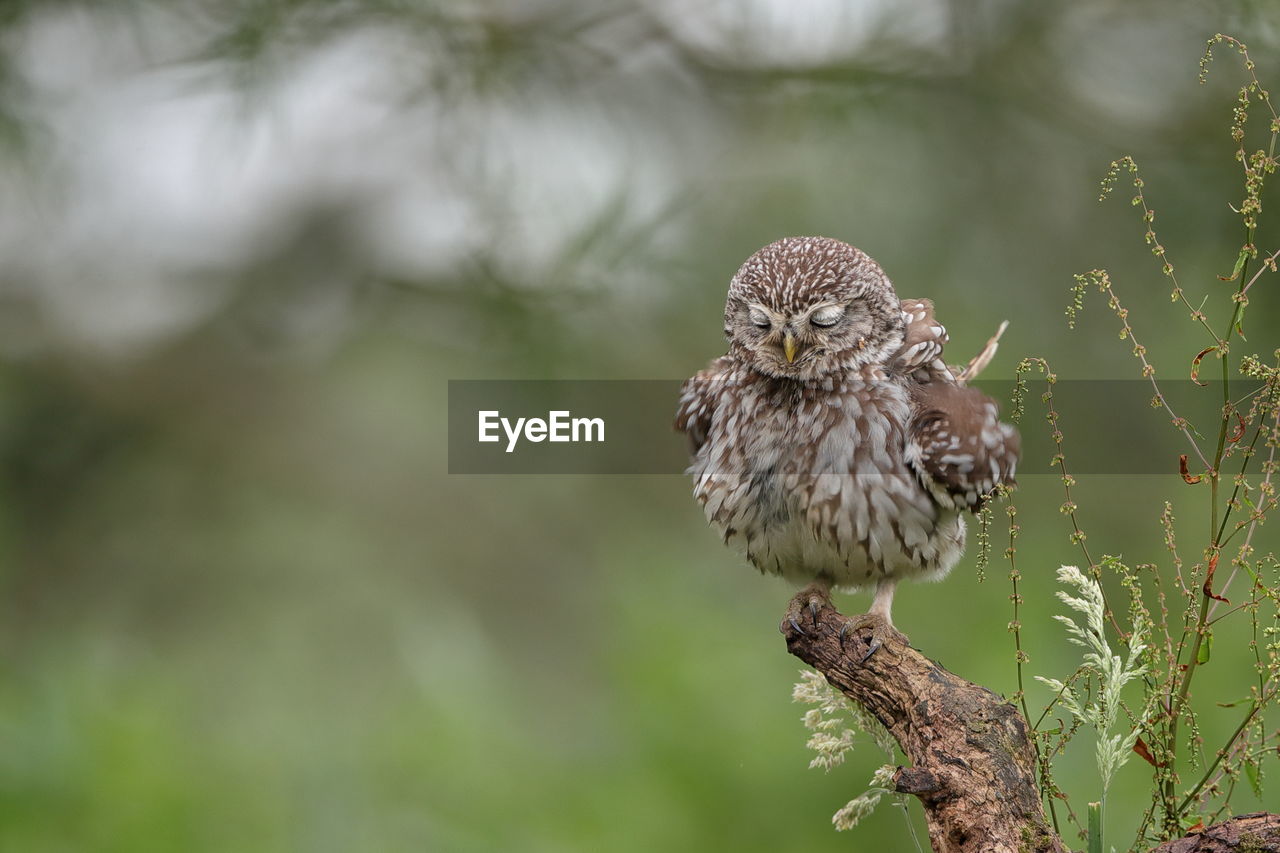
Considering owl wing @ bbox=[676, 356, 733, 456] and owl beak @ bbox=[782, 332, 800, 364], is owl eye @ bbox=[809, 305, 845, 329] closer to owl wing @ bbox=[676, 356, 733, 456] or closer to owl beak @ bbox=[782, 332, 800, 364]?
owl beak @ bbox=[782, 332, 800, 364]

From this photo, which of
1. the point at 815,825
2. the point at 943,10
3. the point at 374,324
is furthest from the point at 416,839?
the point at 943,10

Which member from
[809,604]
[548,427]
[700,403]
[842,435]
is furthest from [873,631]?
[548,427]

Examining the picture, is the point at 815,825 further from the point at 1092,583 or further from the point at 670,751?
Answer: the point at 1092,583

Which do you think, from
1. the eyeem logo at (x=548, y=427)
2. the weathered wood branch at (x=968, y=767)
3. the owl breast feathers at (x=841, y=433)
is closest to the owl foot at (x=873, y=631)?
the weathered wood branch at (x=968, y=767)

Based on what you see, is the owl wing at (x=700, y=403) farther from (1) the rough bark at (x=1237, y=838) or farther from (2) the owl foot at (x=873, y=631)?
(1) the rough bark at (x=1237, y=838)

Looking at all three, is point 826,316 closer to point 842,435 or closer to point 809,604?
point 842,435
